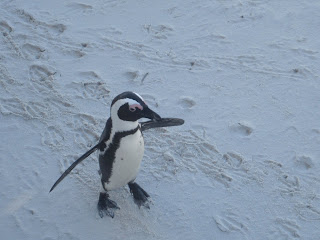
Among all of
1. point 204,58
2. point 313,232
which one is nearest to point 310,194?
point 313,232

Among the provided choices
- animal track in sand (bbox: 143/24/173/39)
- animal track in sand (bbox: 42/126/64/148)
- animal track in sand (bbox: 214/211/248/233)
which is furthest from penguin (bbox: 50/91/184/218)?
animal track in sand (bbox: 143/24/173/39)

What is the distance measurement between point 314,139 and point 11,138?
5.69 ft

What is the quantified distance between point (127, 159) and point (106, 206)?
1.17 ft

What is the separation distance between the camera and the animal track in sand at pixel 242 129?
2.75 m

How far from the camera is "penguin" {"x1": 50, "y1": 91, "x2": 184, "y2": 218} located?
6.48 ft

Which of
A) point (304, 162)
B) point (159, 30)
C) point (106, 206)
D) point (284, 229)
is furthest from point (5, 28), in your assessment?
point (284, 229)

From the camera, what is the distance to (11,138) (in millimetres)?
2703

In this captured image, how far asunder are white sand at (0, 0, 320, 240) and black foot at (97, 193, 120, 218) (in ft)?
0.16

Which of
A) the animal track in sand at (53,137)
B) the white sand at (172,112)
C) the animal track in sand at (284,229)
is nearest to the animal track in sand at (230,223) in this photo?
the white sand at (172,112)

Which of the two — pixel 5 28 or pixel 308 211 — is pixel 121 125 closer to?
pixel 308 211

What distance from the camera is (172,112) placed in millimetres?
2850

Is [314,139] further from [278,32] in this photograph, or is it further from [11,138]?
[11,138]

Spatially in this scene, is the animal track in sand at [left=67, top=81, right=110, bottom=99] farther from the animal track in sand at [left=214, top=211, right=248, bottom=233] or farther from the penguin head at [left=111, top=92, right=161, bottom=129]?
the animal track in sand at [left=214, top=211, right=248, bottom=233]

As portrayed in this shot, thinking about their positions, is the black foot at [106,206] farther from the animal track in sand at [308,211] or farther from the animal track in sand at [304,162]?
the animal track in sand at [304,162]
